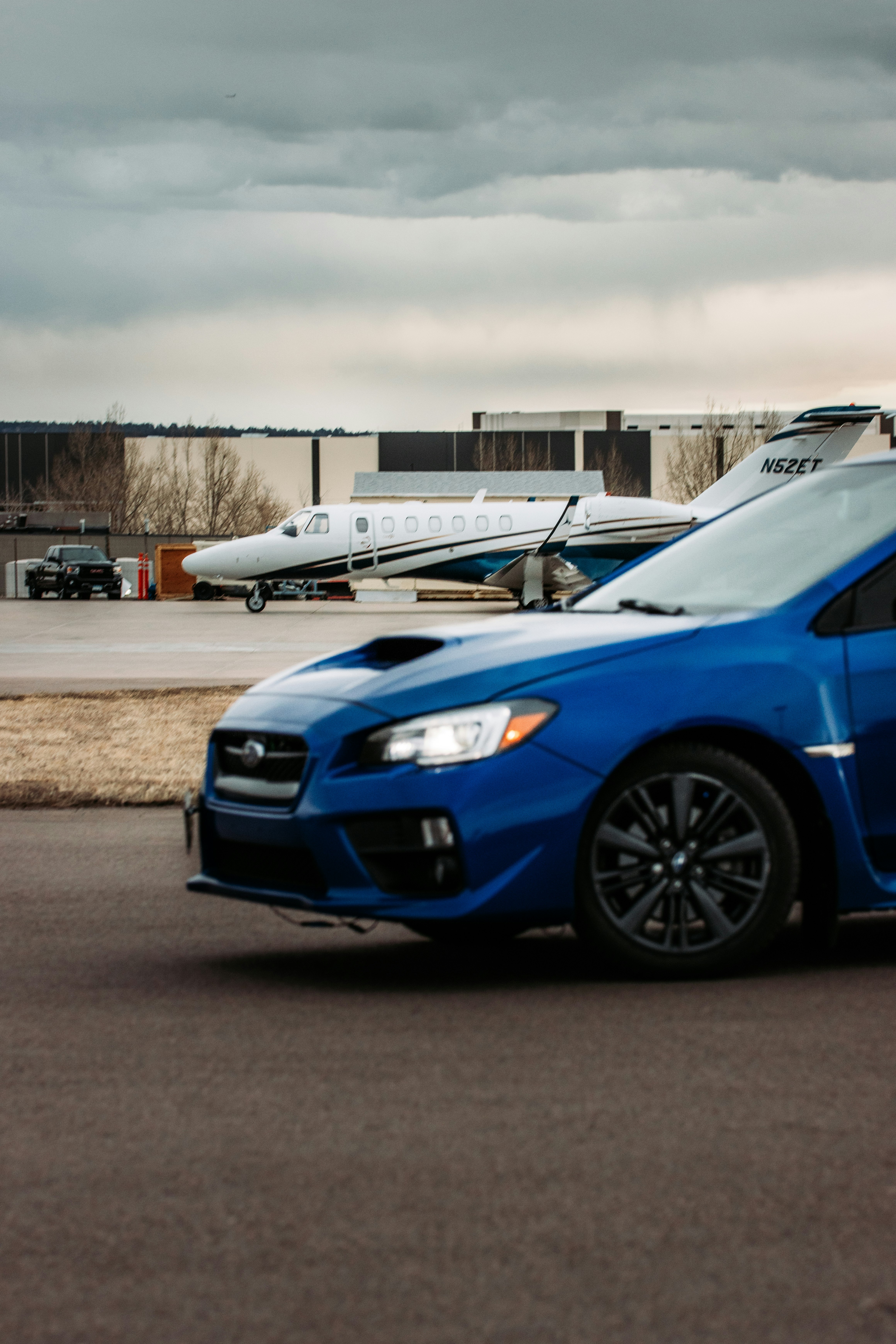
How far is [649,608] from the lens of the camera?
6.00 m

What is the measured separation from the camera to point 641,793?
5.34m

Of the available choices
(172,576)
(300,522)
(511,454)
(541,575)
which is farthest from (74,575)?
(511,454)

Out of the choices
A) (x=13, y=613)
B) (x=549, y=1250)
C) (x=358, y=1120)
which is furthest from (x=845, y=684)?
(x=13, y=613)

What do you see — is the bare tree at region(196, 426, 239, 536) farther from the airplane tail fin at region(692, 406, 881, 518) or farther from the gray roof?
the airplane tail fin at region(692, 406, 881, 518)

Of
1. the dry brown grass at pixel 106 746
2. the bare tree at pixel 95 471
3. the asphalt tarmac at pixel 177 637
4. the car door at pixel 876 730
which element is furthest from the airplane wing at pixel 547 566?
the bare tree at pixel 95 471

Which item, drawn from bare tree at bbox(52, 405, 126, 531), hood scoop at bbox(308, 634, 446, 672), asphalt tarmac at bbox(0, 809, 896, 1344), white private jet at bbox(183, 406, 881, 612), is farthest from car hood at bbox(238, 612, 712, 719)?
bare tree at bbox(52, 405, 126, 531)

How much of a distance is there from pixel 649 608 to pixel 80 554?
2126 inches

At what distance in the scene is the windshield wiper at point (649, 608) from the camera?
232 inches

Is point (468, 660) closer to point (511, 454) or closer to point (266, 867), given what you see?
point (266, 867)

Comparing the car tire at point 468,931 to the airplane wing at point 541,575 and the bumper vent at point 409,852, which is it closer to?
the bumper vent at point 409,852

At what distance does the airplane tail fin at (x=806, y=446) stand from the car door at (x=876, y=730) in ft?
122

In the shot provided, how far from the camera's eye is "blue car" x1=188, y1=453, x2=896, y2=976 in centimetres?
522

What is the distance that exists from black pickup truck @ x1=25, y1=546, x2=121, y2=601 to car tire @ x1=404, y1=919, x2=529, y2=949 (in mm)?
51663

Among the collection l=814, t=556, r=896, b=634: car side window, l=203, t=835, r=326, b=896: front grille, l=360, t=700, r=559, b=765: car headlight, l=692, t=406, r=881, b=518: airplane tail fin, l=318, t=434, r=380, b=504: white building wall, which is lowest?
l=203, t=835, r=326, b=896: front grille
